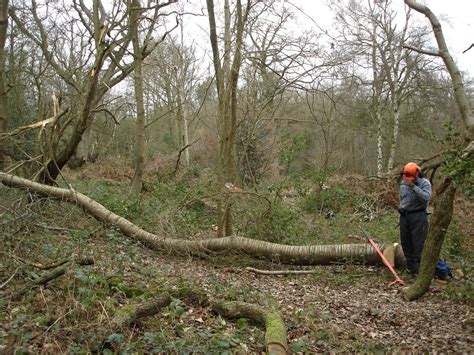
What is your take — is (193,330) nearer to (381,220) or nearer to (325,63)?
(325,63)

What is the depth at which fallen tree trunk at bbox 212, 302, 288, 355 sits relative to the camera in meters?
3.44

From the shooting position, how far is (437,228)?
185 inches

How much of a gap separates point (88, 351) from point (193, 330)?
105 cm

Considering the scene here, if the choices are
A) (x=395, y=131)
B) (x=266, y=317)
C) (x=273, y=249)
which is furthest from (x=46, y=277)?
(x=395, y=131)

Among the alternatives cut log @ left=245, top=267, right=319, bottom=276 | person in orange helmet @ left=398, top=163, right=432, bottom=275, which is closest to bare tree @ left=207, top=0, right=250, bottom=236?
cut log @ left=245, top=267, right=319, bottom=276

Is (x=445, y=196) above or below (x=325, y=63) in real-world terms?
below

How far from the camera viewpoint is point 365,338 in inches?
165

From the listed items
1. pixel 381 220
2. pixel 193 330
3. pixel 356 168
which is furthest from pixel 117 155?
pixel 193 330

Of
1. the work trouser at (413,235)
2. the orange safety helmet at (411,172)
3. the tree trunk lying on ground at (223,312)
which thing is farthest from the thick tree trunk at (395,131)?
the tree trunk lying on ground at (223,312)

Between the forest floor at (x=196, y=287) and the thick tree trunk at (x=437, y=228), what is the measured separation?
47cm

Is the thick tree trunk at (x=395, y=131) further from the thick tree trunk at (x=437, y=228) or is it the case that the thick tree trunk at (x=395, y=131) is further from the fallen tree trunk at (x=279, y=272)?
the thick tree trunk at (x=437, y=228)

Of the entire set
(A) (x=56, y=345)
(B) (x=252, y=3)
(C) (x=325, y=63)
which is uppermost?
(B) (x=252, y=3)

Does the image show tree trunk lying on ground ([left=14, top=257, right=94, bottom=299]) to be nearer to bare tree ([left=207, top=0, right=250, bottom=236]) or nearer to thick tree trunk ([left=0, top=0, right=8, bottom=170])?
bare tree ([left=207, top=0, right=250, bottom=236])

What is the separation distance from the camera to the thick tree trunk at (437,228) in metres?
4.59
